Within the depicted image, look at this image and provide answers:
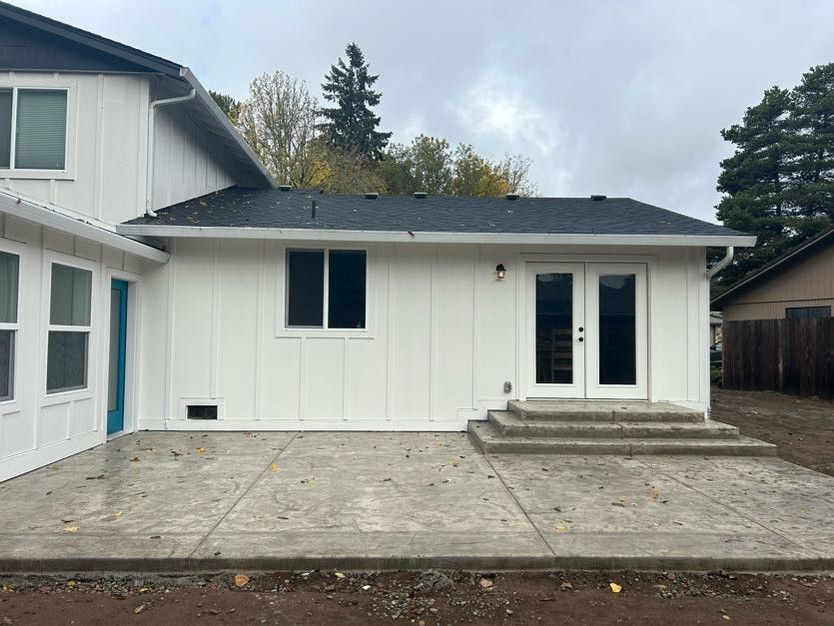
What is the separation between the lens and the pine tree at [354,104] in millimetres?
36688

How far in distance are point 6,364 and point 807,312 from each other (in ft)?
56.4

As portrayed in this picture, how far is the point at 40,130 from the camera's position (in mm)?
7082

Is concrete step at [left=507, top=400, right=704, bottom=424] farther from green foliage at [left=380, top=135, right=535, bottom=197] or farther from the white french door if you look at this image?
green foliage at [left=380, top=135, right=535, bottom=197]

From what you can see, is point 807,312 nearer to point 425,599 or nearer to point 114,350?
point 425,599

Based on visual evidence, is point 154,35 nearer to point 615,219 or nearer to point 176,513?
point 615,219

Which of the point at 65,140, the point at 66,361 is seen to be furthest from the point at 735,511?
the point at 65,140

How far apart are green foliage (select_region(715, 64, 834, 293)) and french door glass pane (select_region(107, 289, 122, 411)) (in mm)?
25360

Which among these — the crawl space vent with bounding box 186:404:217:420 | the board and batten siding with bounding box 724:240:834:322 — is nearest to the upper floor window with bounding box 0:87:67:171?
the crawl space vent with bounding box 186:404:217:420

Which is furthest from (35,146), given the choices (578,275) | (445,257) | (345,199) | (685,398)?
(685,398)

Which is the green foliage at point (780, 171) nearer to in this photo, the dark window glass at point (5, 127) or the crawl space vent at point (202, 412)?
the crawl space vent at point (202, 412)

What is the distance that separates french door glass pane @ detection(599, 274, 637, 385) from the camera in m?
7.50

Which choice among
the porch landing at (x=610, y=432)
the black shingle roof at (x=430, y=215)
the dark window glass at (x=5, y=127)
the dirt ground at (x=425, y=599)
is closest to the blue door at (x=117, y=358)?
the black shingle roof at (x=430, y=215)

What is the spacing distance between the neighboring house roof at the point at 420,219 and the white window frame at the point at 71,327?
1001 mm

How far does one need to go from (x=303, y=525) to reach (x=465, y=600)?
56.8 inches
